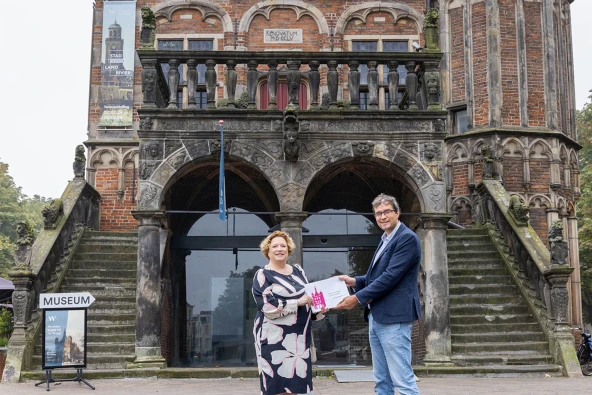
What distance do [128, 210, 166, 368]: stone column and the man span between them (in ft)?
22.2

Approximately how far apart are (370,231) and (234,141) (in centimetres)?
469

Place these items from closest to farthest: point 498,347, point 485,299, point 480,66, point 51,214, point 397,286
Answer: point 397,286 < point 498,347 < point 485,299 < point 51,214 < point 480,66

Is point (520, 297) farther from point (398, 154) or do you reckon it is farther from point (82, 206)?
point (82, 206)

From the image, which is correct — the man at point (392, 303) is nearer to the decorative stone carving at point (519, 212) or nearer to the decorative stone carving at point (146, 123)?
the decorative stone carving at point (146, 123)

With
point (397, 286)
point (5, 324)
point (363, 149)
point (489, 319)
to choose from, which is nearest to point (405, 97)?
point (363, 149)

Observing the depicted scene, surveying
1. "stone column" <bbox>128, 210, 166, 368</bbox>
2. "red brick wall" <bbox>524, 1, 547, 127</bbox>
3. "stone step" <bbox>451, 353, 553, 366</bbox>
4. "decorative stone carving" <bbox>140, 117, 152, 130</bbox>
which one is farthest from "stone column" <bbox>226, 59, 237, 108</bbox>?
"red brick wall" <bbox>524, 1, 547, 127</bbox>

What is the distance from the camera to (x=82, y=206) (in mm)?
16359

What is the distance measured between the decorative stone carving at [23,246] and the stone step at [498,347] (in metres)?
7.49

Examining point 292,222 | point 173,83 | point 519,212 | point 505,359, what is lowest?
point 505,359

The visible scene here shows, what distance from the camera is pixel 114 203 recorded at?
1830 centimetres

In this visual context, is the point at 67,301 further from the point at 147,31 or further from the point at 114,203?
the point at 114,203

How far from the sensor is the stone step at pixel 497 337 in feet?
42.7

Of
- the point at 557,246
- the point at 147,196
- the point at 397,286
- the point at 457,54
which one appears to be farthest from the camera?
the point at 457,54

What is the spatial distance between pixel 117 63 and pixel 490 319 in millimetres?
11303
